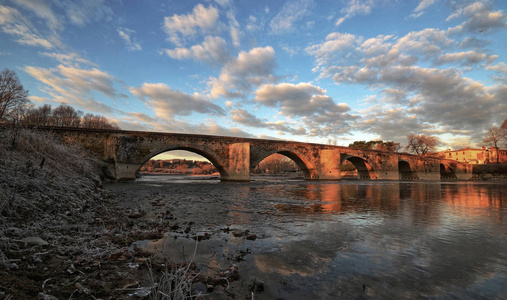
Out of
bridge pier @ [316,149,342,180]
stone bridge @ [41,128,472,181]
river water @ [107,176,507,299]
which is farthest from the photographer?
bridge pier @ [316,149,342,180]

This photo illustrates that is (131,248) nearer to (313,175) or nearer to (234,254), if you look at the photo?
(234,254)

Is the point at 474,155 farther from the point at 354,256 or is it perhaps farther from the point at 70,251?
the point at 70,251

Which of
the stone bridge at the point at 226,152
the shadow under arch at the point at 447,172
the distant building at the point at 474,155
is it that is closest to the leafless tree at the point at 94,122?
the stone bridge at the point at 226,152

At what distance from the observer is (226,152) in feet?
95.6

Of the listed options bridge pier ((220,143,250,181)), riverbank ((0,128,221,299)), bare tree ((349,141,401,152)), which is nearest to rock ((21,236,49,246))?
riverbank ((0,128,221,299))

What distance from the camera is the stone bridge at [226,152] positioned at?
78.1 feet

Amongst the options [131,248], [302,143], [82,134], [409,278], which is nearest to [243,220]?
[131,248]

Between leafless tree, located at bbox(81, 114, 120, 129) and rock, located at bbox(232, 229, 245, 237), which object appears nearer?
rock, located at bbox(232, 229, 245, 237)

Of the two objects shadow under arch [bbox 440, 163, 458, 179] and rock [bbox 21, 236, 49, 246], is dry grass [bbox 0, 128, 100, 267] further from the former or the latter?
shadow under arch [bbox 440, 163, 458, 179]

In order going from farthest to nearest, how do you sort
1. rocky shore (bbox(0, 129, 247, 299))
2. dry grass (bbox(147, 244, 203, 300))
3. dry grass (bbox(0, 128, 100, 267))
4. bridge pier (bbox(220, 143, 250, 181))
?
bridge pier (bbox(220, 143, 250, 181)), dry grass (bbox(0, 128, 100, 267)), rocky shore (bbox(0, 129, 247, 299)), dry grass (bbox(147, 244, 203, 300))

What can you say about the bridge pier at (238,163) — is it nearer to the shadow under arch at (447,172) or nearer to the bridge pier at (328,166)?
the bridge pier at (328,166)

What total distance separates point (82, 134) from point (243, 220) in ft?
80.1

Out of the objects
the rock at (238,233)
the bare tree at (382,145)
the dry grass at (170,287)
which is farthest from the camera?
the bare tree at (382,145)

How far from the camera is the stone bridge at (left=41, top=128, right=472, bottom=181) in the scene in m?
23.8
